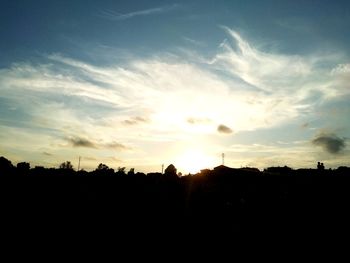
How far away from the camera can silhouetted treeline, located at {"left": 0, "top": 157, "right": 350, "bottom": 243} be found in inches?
811

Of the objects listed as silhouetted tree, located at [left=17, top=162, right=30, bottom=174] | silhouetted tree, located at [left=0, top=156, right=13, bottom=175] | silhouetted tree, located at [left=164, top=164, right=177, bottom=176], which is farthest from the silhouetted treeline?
silhouetted tree, located at [left=164, top=164, right=177, bottom=176]

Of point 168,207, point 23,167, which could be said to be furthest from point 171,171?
point 23,167

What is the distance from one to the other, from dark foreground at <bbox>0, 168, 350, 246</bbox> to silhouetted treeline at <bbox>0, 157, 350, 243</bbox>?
2.4 inches

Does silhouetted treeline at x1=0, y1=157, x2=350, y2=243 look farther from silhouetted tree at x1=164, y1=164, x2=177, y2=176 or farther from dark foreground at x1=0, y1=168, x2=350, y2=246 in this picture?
silhouetted tree at x1=164, y1=164, x2=177, y2=176

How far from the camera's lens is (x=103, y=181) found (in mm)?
26016

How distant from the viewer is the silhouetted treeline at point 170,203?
67.6 feet

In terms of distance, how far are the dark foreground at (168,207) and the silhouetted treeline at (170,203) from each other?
0.06 metres

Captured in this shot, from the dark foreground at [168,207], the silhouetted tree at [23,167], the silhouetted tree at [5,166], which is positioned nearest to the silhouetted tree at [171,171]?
the dark foreground at [168,207]

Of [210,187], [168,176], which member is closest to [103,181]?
[168,176]

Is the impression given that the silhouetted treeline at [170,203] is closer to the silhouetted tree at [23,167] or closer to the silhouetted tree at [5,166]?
the silhouetted tree at [5,166]

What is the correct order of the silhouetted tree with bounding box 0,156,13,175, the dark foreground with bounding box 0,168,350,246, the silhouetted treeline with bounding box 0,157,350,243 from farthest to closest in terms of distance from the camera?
the silhouetted tree with bounding box 0,156,13,175, the silhouetted treeline with bounding box 0,157,350,243, the dark foreground with bounding box 0,168,350,246

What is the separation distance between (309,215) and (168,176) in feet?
38.8

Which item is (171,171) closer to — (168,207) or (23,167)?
(168,207)

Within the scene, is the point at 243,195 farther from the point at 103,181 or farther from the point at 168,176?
the point at 103,181
